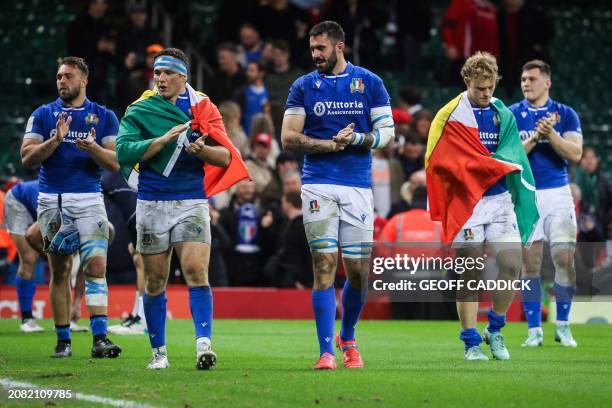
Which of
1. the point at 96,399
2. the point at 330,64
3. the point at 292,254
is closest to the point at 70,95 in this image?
the point at 330,64

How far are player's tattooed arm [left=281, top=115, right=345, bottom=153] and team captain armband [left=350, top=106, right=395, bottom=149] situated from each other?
0.77 ft

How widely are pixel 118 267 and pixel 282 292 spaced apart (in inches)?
102

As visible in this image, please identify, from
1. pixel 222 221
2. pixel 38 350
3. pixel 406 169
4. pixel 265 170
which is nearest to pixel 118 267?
pixel 222 221

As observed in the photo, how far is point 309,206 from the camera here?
34.8ft

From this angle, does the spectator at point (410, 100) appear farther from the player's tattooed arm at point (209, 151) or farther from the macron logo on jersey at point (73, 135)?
the player's tattooed arm at point (209, 151)

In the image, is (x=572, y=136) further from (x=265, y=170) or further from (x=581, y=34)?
(x=581, y=34)

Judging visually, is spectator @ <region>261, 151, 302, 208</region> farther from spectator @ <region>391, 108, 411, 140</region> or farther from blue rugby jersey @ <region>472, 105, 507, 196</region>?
blue rugby jersey @ <region>472, 105, 507, 196</region>

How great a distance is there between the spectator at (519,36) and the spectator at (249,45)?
4793 millimetres

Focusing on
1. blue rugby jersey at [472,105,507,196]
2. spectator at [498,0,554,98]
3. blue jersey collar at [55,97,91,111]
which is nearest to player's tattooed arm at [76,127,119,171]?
blue jersey collar at [55,97,91,111]

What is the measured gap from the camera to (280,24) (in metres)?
23.8

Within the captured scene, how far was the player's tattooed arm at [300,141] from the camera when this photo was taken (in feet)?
34.4

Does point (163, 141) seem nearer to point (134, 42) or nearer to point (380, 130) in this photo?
point (380, 130)

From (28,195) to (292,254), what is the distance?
4978 mm

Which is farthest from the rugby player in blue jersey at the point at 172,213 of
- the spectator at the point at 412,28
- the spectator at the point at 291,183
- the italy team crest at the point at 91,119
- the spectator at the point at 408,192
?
the spectator at the point at 412,28
